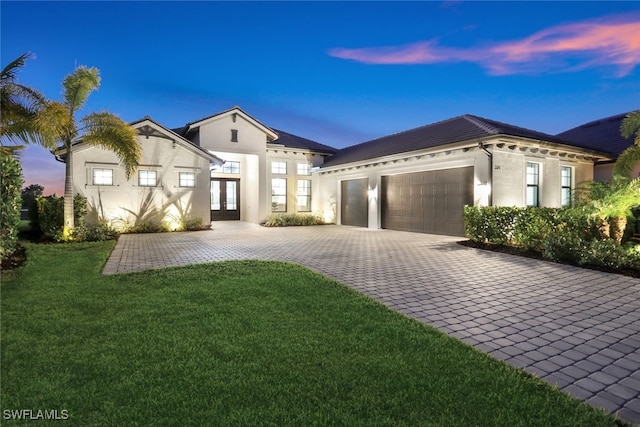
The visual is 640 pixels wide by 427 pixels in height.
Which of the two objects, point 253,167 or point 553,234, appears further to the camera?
point 253,167

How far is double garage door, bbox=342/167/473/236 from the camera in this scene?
538 inches

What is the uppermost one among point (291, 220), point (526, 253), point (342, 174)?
point (342, 174)

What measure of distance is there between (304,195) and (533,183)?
12.8 metres

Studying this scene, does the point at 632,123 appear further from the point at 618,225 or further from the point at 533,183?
the point at 533,183

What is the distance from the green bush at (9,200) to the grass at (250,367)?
3.69 meters

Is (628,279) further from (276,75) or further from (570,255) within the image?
(276,75)

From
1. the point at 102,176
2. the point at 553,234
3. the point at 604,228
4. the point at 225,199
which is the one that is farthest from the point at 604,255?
the point at 225,199

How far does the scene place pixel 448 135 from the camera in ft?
47.2

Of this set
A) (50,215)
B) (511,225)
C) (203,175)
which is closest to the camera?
(511,225)

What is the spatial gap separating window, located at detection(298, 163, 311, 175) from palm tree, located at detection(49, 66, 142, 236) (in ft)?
36.1

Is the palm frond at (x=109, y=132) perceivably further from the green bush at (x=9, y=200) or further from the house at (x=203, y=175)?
the green bush at (x=9, y=200)

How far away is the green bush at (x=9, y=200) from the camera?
301 inches

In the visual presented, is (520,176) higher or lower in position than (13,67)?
lower

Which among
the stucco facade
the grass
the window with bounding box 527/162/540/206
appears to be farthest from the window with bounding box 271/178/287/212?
the grass
